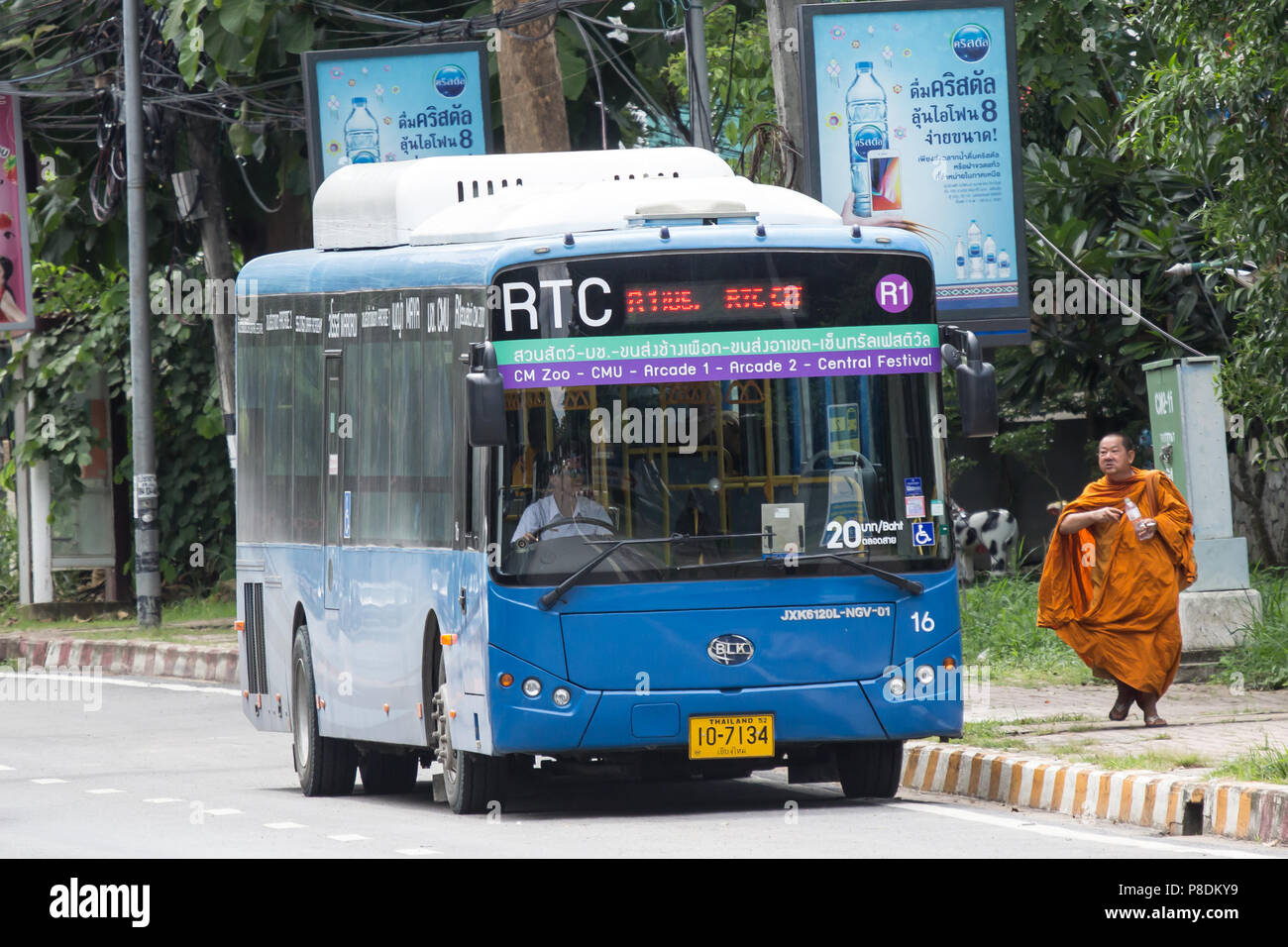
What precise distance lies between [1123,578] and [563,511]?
403 cm

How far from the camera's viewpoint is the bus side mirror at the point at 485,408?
31.6ft

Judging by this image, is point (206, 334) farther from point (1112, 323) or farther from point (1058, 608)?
point (1058, 608)

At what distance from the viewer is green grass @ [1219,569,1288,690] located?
14172mm

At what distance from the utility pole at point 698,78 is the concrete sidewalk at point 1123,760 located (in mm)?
5718

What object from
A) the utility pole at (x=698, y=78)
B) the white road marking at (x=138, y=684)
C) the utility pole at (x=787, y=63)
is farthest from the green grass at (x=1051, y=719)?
the white road marking at (x=138, y=684)

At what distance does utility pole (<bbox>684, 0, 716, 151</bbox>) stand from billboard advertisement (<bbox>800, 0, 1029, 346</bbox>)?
2067mm

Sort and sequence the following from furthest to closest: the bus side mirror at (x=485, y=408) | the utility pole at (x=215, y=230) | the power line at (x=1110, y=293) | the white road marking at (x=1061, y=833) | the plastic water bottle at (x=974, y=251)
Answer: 1. the utility pole at (x=215, y=230)
2. the power line at (x=1110, y=293)
3. the plastic water bottle at (x=974, y=251)
4. the bus side mirror at (x=485, y=408)
5. the white road marking at (x=1061, y=833)

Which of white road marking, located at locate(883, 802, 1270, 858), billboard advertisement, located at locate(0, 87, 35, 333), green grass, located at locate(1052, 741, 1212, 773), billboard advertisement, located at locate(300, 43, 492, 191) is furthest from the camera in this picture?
billboard advertisement, located at locate(0, 87, 35, 333)

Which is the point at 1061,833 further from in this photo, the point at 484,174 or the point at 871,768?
the point at 484,174

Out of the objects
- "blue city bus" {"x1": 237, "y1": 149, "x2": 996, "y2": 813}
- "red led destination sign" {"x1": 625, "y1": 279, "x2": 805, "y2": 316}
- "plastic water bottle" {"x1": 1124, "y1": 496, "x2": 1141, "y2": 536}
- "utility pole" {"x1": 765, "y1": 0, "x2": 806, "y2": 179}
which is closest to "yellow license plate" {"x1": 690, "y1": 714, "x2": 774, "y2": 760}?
"blue city bus" {"x1": 237, "y1": 149, "x2": 996, "y2": 813}

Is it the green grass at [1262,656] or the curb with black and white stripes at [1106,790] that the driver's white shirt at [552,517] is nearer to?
the curb with black and white stripes at [1106,790]

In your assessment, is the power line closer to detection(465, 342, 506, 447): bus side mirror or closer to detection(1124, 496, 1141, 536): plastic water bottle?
detection(1124, 496, 1141, 536): plastic water bottle

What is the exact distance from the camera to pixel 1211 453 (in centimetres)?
1491

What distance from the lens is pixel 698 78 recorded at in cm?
1795
